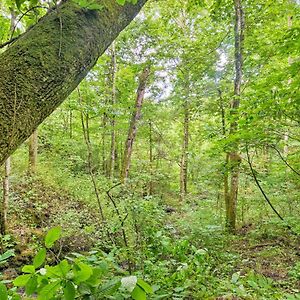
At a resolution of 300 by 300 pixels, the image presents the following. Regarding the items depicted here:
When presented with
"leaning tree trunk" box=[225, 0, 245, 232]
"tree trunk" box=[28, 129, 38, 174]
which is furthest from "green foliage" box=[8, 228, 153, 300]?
"tree trunk" box=[28, 129, 38, 174]

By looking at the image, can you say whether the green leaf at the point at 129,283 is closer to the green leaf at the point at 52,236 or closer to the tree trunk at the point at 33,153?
the green leaf at the point at 52,236

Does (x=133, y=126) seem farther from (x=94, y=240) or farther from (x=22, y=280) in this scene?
(x=22, y=280)

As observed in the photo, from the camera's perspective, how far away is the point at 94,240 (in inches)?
205

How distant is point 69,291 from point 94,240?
4474mm

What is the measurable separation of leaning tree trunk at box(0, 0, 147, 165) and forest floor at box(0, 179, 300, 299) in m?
3.55

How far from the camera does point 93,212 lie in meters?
7.24

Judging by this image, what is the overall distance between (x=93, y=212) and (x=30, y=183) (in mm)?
2057

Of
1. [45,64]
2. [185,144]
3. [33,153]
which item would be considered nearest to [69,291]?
[45,64]

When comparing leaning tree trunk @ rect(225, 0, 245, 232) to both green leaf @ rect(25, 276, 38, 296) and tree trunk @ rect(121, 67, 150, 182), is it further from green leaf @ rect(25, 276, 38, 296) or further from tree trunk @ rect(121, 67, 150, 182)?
green leaf @ rect(25, 276, 38, 296)

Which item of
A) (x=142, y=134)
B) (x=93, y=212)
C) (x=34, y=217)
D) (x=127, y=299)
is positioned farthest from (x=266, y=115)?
(x=142, y=134)

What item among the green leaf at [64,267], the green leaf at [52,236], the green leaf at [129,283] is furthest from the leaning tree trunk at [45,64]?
the green leaf at [129,283]

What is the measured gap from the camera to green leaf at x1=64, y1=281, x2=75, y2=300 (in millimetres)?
934

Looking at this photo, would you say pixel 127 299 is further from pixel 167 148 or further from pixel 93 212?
pixel 167 148

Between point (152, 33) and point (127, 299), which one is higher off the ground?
point (152, 33)
